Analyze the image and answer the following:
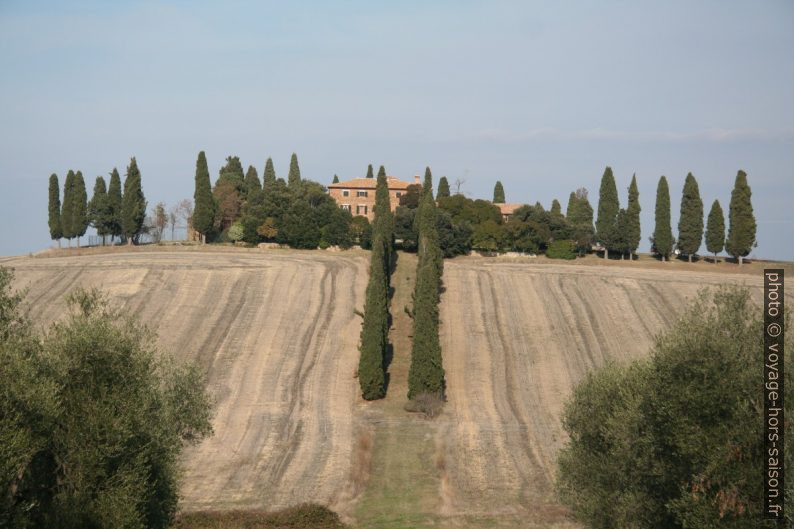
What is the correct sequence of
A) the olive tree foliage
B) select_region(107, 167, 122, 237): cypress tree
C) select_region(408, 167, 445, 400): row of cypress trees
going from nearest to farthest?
the olive tree foliage
select_region(408, 167, 445, 400): row of cypress trees
select_region(107, 167, 122, 237): cypress tree

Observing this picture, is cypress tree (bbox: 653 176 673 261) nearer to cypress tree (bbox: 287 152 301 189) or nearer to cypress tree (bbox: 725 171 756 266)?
cypress tree (bbox: 725 171 756 266)

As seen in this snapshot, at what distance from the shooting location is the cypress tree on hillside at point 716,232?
109 m

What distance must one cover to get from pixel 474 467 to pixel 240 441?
1352cm

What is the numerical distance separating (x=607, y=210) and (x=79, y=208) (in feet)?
204

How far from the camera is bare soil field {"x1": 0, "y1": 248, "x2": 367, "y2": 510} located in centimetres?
4884

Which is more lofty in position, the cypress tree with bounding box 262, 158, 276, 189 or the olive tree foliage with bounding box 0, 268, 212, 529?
the cypress tree with bounding box 262, 158, 276, 189

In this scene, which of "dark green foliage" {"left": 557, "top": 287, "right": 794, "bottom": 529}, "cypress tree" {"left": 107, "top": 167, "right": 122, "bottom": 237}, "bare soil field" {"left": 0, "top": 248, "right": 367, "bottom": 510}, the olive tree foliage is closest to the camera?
the olive tree foliage

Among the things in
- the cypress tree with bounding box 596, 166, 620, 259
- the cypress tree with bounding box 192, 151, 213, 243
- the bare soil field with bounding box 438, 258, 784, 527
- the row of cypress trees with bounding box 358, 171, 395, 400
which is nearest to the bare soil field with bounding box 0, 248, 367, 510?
the row of cypress trees with bounding box 358, 171, 395, 400

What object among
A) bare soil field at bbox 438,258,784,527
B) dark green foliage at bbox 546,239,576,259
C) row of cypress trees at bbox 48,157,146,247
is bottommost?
bare soil field at bbox 438,258,784,527

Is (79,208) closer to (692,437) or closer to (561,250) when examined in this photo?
(561,250)

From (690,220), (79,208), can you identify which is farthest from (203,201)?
(690,220)

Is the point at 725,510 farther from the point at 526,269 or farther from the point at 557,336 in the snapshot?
the point at 526,269

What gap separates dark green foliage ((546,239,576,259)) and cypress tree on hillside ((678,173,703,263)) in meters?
12.6

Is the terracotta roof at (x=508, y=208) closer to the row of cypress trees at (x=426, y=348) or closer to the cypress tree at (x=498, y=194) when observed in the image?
Answer: the cypress tree at (x=498, y=194)
